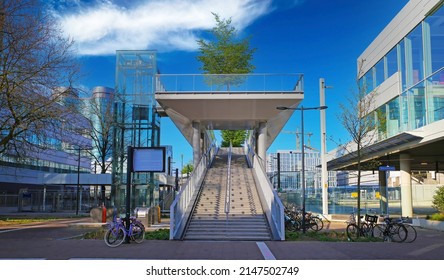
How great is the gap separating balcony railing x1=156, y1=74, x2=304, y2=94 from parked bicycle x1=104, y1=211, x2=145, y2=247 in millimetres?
12178

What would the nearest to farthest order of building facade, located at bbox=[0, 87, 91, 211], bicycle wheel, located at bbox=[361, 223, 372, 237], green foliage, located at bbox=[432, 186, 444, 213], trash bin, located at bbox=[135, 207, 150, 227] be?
bicycle wheel, located at bbox=[361, 223, 372, 237], trash bin, located at bbox=[135, 207, 150, 227], green foliage, located at bbox=[432, 186, 444, 213], building facade, located at bbox=[0, 87, 91, 211]

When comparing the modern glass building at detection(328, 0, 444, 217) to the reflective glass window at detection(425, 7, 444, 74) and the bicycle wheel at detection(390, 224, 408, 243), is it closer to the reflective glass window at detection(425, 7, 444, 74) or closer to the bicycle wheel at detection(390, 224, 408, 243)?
the reflective glass window at detection(425, 7, 444, 74)

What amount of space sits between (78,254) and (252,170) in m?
15.4

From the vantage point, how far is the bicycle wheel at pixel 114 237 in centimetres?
1242

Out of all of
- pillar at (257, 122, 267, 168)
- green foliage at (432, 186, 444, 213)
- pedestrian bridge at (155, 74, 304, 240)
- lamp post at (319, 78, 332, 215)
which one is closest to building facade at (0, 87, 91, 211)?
pedestrian bridge at (155, 74, 304, 240)

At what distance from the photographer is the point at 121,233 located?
12750 millimetres

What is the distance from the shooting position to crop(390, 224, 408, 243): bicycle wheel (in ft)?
46.7

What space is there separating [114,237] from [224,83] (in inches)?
541

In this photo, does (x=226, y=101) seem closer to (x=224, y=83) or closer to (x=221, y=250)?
(x=224, y=83)

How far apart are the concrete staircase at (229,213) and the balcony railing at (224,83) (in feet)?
15.4

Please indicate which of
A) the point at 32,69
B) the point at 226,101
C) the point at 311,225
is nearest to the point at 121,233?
the point at 311,225

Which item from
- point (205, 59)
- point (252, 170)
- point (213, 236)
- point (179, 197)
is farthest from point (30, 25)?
point (205, 59)

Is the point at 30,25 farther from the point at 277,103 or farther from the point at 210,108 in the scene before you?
the point at 277,103
